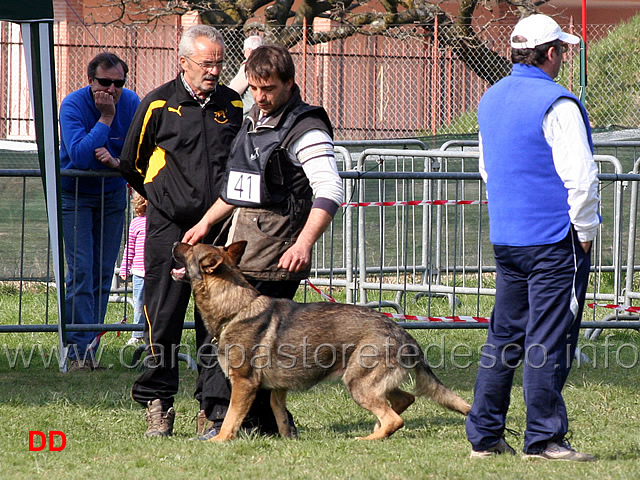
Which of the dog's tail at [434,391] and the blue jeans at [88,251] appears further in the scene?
the blue jeans at [88,251]

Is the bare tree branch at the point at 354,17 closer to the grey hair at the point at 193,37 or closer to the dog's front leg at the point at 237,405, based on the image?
the grey hair at the point at 193,37

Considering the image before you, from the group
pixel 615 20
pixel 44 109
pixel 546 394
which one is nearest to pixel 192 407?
pixel 44 109

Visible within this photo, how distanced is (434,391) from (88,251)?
9.63 ft

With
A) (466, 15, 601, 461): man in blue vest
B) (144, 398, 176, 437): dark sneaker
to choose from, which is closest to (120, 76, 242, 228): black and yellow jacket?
(144, 398, 176, 437): dark sneaker

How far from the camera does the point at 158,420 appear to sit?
4812 millimetres

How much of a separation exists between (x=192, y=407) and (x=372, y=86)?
12.3 m

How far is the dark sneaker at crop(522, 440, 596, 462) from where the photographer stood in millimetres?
4102

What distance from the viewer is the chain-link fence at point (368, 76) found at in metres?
16.5

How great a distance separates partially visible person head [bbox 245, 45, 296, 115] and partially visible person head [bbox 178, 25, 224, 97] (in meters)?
0.30

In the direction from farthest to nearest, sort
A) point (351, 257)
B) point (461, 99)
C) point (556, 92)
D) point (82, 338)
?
point (461, 99) → point (351, 257) → point (82, 338) → point (556, 92)

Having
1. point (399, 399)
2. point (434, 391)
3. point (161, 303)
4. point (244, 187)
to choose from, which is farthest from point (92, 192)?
point (434, 391)

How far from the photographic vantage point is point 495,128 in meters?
4.09

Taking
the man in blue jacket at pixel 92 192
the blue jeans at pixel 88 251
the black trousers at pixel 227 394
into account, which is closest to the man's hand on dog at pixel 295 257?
the black trousers at pixel 227 394

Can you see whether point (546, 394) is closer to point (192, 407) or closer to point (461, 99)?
point (192, 407)
